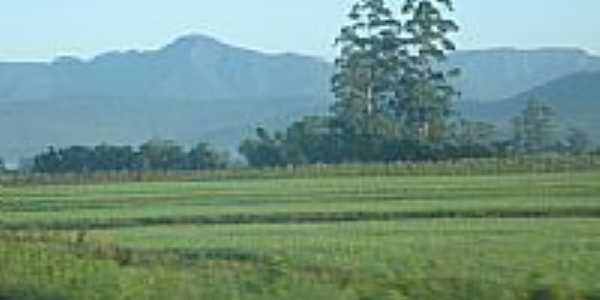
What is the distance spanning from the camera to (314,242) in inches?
1066

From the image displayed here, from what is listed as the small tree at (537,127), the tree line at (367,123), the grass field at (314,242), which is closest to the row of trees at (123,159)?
the tree line at (367,123)

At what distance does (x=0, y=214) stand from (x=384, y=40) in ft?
174

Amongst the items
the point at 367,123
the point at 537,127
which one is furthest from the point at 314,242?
the point at 537,127

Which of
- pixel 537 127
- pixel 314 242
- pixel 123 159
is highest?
pixel 537 127

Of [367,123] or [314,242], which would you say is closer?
[314,242]

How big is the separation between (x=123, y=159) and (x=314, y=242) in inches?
2422

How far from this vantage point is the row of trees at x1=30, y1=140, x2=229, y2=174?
86.9 meters

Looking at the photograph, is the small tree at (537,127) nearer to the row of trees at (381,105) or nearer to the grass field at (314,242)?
the row of trees at (381,105)

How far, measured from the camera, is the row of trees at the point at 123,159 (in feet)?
285

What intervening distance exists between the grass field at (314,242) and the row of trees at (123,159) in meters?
33.4

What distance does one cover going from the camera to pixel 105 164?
87.2m

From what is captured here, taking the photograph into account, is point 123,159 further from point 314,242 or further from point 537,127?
point 314,242

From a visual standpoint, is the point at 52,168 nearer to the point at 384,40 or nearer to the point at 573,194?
the point at 384,40

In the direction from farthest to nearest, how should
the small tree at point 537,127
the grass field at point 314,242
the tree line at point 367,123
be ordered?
the small tree at point 537,127 → the tree line at point 367,123 → the grass field at point 314,242
